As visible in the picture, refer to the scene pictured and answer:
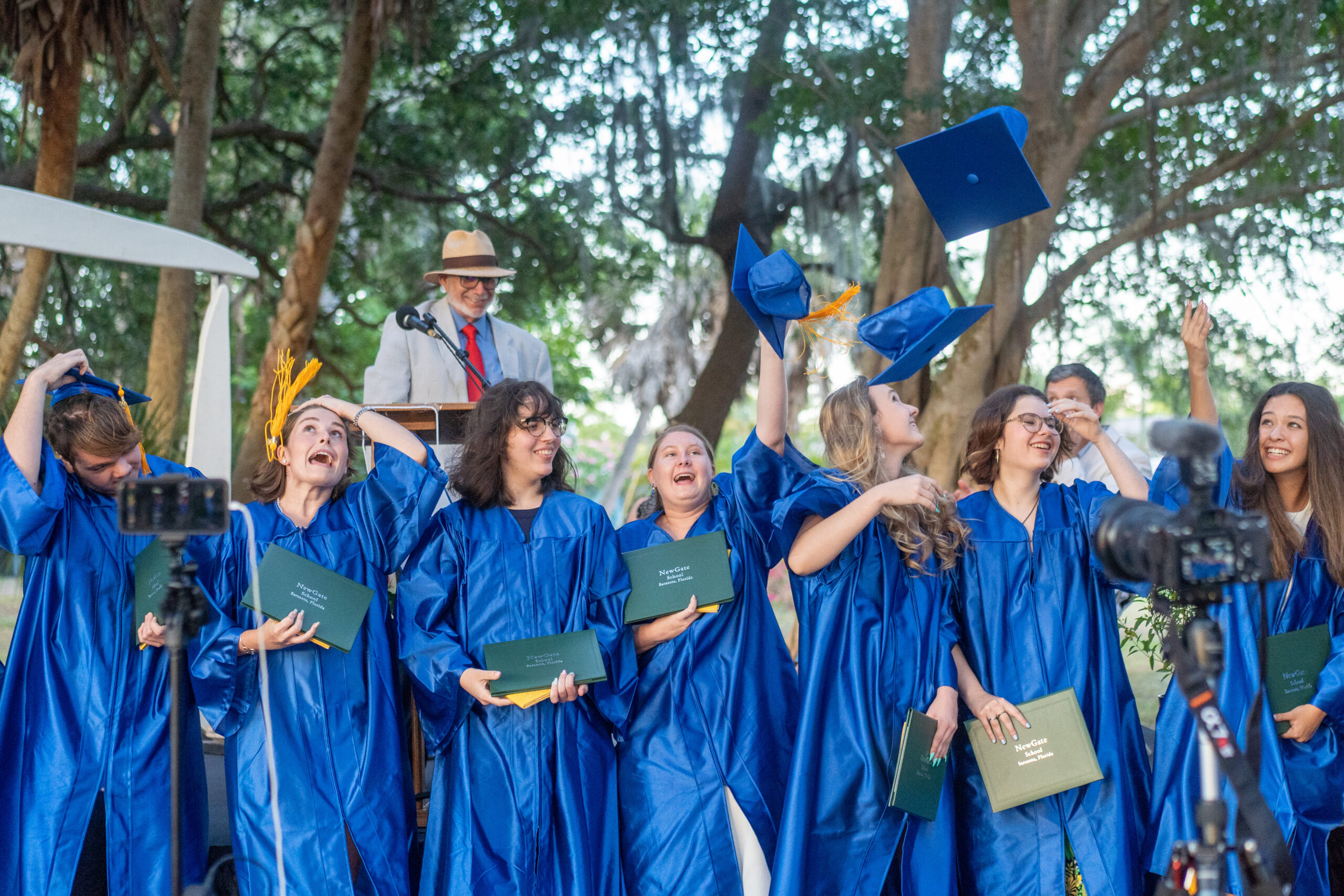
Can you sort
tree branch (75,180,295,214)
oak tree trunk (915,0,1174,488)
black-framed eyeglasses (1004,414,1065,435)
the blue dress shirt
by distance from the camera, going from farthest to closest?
tree branch (75,180,295,214)
oak tree trunk (915,0,1174,488)
the blue dress shirt
black-framed eyeglasses (1004,414,1065,435)

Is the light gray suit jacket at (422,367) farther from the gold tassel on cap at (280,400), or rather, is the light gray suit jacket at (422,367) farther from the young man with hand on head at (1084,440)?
the young man with hand on head at (1084,440)

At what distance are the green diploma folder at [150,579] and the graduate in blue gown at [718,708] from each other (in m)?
1.32

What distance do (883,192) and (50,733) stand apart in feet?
26.4

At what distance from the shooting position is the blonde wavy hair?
3289mm

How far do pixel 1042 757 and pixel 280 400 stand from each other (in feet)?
8.12

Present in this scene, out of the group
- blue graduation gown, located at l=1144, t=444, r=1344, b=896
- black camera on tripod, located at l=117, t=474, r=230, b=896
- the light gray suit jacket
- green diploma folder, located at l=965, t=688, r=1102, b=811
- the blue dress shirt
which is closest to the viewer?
black camera on tripod, located at l=117, t=474, r=230, b=896

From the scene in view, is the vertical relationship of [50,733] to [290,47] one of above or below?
below

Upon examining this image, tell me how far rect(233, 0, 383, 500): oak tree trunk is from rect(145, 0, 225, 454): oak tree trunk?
58cm

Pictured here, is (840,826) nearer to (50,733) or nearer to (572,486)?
(572,486)

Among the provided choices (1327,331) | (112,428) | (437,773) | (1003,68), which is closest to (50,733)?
(112,428)

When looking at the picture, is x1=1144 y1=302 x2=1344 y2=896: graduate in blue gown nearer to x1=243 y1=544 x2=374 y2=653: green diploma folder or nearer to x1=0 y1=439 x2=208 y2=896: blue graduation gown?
x1=243 y1=544 x2=374 y2=653: green diploma folder

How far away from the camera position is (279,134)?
32.3 ft

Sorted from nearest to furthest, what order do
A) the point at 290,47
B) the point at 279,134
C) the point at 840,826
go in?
the point at 840,826, the point at 279,134, the point at 290,47

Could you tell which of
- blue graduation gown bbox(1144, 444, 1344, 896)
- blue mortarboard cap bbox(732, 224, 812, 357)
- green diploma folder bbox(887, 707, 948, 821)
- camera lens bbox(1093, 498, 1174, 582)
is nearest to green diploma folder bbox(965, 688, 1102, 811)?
green diploma folder bbox(887, 707, 948, 821)
